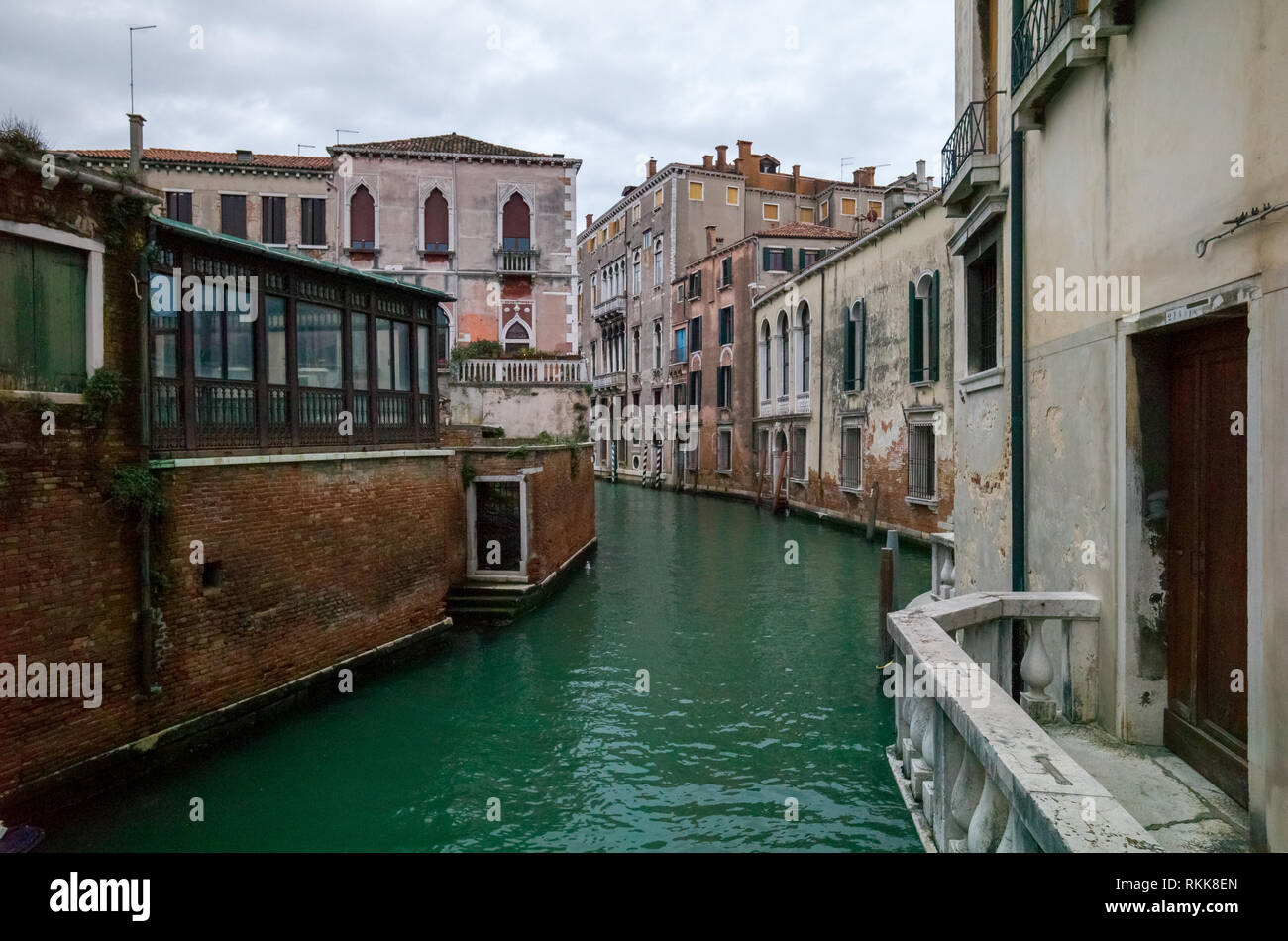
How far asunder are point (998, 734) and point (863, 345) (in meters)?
19.9

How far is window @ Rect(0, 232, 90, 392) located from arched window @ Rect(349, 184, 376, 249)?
46.7 ft

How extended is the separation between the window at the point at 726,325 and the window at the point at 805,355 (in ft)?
16.2

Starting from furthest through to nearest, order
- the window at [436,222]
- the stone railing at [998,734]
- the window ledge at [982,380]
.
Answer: the window at [436,222]
the window ledge at [982,380]
the stone railing at [998,734]

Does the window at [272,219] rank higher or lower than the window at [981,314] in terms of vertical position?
higher

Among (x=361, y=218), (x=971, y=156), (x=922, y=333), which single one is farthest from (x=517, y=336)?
(x=971, y=156)


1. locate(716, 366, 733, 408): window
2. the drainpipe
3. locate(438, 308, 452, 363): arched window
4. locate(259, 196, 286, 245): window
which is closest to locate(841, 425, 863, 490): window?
locate(716, 366, 733, 408): window

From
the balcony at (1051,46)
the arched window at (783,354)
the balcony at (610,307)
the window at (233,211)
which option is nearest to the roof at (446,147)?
the window at (233,211)

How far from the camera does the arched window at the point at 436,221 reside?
20.6m

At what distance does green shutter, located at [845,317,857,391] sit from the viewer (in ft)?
74.1

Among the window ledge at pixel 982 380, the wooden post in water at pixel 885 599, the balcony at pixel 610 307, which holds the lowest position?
the wooden post in water at pixel 885 599

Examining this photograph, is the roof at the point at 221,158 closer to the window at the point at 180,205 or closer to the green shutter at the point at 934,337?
the window at the point at 180,205

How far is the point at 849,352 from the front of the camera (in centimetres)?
2277

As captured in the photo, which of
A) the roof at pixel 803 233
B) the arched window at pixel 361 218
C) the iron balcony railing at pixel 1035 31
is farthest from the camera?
the roof at pixel 803 233

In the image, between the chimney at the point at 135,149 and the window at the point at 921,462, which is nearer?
the chimney at the point at 135,149
